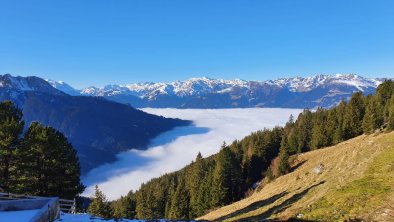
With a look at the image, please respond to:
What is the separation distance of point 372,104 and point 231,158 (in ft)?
124

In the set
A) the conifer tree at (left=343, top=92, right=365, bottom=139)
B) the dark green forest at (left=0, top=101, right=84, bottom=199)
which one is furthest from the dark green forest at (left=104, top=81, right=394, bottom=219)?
the dark green forest at (left=0, top=101, right=84, bottom=199)

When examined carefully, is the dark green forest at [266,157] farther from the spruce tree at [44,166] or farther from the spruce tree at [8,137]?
the spruce tree at [8,137]

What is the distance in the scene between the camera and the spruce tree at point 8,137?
145 feet

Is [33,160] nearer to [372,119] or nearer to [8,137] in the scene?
[8,137]

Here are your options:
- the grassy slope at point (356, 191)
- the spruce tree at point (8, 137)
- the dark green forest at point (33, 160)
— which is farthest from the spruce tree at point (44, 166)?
the grassy slope at point (356, 191)

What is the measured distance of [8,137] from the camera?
1745 inches

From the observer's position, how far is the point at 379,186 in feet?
90.2

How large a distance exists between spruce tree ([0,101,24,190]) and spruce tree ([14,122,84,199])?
3.28 ft

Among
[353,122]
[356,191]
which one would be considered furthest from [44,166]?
[353,122]

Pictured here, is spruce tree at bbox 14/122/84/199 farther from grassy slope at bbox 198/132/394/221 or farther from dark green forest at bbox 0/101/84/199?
grassy slope at bbox 198/132/394/221

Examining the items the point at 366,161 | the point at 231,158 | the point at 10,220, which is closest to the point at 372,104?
the point at 231,158

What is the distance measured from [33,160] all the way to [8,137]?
491 centimetres

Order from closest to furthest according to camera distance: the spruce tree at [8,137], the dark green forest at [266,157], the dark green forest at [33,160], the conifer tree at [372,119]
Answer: the spruce tree at [8,137], the dark green forest at [33,160], the conifer tree at [372,119], the dark green forest at [266,157]

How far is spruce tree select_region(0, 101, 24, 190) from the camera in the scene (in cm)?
4422
